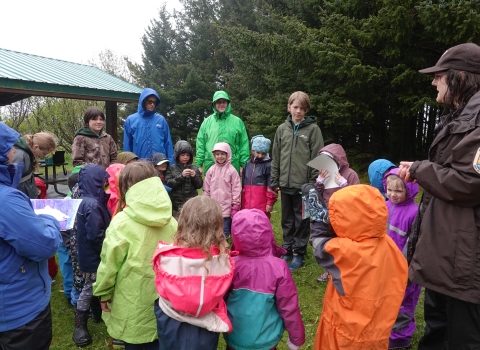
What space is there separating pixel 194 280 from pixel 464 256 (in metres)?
1.43

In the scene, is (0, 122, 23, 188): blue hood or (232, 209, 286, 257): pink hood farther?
(232, 209, 286, 257): pink hood

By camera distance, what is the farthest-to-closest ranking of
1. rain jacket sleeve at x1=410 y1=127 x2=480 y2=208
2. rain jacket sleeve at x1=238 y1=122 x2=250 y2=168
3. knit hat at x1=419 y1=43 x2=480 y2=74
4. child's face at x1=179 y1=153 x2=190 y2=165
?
rain jacket sleeve at x1=238 y1=122 x2=250 y2=168
child's face at x1=179 y1=153 x2=190 y2=165
knit hat at x1=419 y1=43 x2=480 y2=74
rain jacket sleeve at x1=410 y1=127 x2=480 y2=208

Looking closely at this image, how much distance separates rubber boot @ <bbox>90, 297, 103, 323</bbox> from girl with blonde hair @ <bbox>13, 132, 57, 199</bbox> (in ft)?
3.90

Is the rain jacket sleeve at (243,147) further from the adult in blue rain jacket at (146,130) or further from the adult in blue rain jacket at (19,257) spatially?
the adult in blue rain jacket at (19,257)

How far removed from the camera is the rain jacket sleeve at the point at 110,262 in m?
2.37

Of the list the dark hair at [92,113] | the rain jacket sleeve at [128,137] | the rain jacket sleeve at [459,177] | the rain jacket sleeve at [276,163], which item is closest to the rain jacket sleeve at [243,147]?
the rain jacket sleeve at [276,163]

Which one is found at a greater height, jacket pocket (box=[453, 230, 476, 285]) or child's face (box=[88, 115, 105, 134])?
child's face (box=[88, 115, 105, 134])

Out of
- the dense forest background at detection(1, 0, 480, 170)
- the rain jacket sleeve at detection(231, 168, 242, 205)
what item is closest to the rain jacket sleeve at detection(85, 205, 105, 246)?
the rain jacket sleeve at detection(231, 168, 242, 205)

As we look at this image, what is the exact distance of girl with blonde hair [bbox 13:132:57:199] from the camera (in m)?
3.33

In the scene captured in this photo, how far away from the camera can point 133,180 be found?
259 cm

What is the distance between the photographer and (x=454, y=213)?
77.9 inches

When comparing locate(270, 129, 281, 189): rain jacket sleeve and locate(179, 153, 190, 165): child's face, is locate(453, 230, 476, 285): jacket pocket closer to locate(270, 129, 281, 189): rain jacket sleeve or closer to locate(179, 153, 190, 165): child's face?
locate(270, 129, 281, 189): rain jacket sleeve

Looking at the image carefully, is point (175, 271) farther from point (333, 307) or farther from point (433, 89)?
point (433, 89)

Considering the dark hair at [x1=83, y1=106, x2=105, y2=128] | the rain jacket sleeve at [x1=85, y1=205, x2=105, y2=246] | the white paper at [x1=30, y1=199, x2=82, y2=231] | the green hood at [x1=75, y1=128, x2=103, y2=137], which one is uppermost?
the dark hair at [x1=83, y1=106, x2=105, y2=128]
